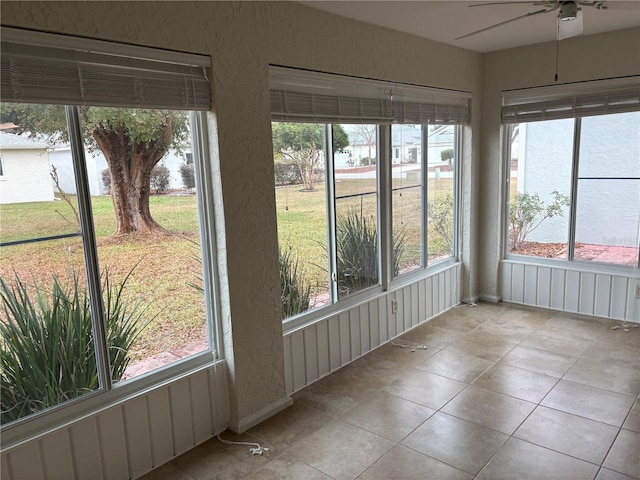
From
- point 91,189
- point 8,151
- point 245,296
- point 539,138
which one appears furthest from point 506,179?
point 8,151

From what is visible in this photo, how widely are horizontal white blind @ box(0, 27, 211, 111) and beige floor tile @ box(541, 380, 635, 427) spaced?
9.01 feet

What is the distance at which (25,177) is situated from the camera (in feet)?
6.66

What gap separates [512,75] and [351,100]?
2.07 meters

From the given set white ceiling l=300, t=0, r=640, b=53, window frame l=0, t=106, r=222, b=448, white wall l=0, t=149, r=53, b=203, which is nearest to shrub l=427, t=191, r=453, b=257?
white ceiling l=300, t=0, r=640, b=53

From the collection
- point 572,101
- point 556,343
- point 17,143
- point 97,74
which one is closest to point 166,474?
point 17,143

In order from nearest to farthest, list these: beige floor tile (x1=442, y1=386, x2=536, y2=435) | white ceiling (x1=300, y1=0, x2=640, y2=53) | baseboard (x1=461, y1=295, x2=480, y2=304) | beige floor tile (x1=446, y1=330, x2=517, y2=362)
Answer: 1. beige floor tile (x1=442, y1=386, x2=536, y2=435)
2. white ceiling (x1=300, y1=0, x2=640, y2=53)
3. beige floor tile (x1=446, y1=330, x2=517, y2=362)
4. baseboard (x1=461, y1=295, x2=480, y2=304)

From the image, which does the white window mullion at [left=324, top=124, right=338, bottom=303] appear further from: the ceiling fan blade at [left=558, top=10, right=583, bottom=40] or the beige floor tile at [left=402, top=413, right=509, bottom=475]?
the ceiling fan blade at [left=558, top=10, right=583, bottom=40]

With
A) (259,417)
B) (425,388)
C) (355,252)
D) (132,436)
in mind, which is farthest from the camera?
(355,252)

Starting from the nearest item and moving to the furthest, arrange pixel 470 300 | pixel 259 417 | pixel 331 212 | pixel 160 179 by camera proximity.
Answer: pixel 160 179 → pixel 259 417 → pixel 331 212 → pixel 470 300

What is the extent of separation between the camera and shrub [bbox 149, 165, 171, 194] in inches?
97.7

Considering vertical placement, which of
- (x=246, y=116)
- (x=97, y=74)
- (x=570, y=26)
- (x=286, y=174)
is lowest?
(x=286, y=174)

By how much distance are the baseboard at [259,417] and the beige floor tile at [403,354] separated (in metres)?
0.99

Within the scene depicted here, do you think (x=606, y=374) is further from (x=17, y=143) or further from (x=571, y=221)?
(x=17, y=143)

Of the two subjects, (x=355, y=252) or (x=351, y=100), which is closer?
(x=351, y=100)
